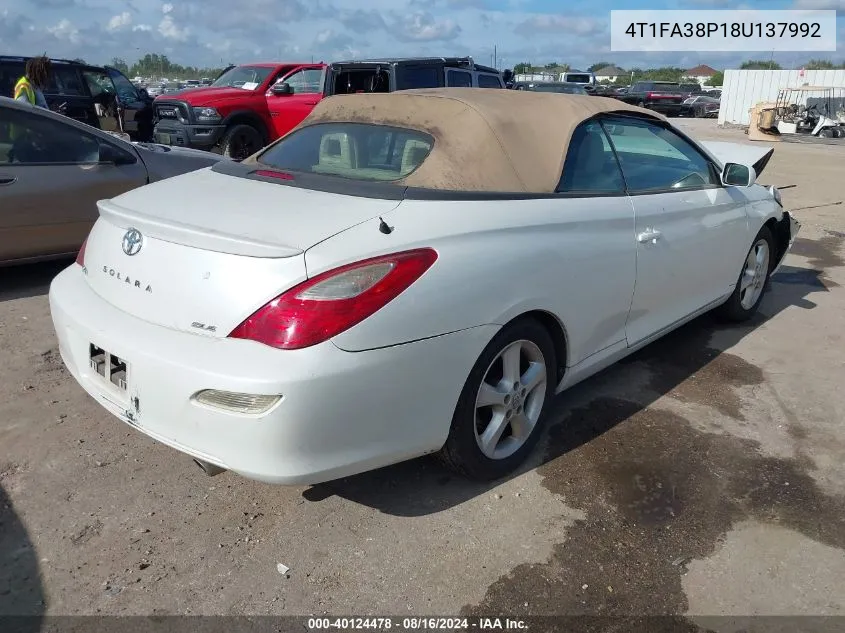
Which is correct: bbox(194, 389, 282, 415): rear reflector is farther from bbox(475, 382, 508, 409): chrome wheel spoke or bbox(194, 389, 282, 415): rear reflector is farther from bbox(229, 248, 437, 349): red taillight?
bbox(475, 382, 508, 409): chrome wheel spoke

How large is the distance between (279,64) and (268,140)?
1585 millimetres

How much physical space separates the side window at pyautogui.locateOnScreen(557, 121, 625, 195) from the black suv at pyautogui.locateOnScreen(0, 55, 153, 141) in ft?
35.8

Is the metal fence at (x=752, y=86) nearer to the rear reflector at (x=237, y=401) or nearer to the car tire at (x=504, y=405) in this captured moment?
the car tire at (x=504, y=405)

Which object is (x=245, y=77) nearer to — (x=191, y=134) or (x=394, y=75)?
(x=191, y=134)

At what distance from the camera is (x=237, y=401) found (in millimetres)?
2236

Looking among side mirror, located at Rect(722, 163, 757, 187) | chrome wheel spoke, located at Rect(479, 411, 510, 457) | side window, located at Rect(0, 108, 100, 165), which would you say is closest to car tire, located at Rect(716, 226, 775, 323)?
side mirror, located at Rect(722, 163, 757, 187)

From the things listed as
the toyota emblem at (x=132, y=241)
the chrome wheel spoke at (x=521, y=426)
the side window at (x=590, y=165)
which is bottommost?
the chrome wheel spoke at (x=521, y=426)

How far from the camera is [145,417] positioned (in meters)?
2.43

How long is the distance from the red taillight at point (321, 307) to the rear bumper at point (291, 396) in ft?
0.14

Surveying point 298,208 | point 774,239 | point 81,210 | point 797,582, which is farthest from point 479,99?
point 81,210

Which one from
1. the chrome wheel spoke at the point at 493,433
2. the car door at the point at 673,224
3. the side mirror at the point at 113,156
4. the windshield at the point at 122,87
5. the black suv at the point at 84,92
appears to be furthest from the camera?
the windshield at the point at 122,87

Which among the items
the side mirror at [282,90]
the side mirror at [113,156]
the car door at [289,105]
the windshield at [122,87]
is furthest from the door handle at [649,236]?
the windshield at [122,87]

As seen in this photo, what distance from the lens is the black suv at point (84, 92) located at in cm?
1132

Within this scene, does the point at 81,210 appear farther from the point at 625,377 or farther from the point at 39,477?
the point at 625,377
